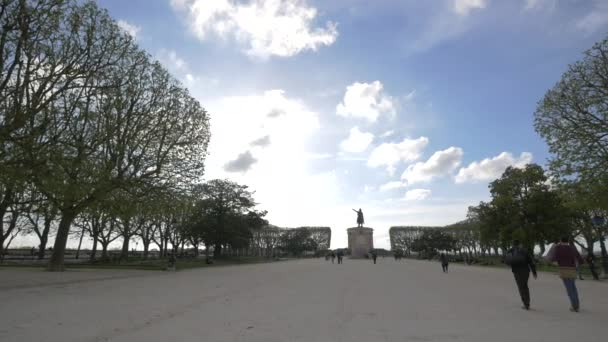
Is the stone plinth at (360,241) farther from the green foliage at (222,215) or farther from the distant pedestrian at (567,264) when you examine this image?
the distant pedestrian at (567,264)

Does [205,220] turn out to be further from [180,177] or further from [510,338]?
[510,338]

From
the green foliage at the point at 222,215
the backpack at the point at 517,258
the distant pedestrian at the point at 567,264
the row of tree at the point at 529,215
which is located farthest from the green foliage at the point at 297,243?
Answer: the distant pedestrian at the point at 567,264

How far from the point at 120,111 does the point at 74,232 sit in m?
35.2

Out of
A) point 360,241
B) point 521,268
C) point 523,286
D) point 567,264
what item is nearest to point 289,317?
point 523,286

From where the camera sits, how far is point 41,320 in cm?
859

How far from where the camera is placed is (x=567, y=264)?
35.9 feet

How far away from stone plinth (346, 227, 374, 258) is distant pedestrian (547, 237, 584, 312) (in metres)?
81.9

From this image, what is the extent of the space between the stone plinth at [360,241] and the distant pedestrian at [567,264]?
81941 mm

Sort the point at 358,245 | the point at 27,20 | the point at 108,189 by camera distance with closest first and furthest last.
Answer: the point at 27,20 < the point at 108,189 < the point at 358,245

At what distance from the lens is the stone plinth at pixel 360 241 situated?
92188mm

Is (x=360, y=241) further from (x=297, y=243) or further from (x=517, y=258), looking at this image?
(x=517, y=258)

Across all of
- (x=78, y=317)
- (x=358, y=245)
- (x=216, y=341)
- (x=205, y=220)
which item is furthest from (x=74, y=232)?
(x=358, y=245)

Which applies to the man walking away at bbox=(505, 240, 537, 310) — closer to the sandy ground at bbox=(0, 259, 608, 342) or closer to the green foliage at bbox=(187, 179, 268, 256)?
the sandy ground at bbox=(0, 259, 608, 342)

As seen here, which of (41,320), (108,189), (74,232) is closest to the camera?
(41,320)
